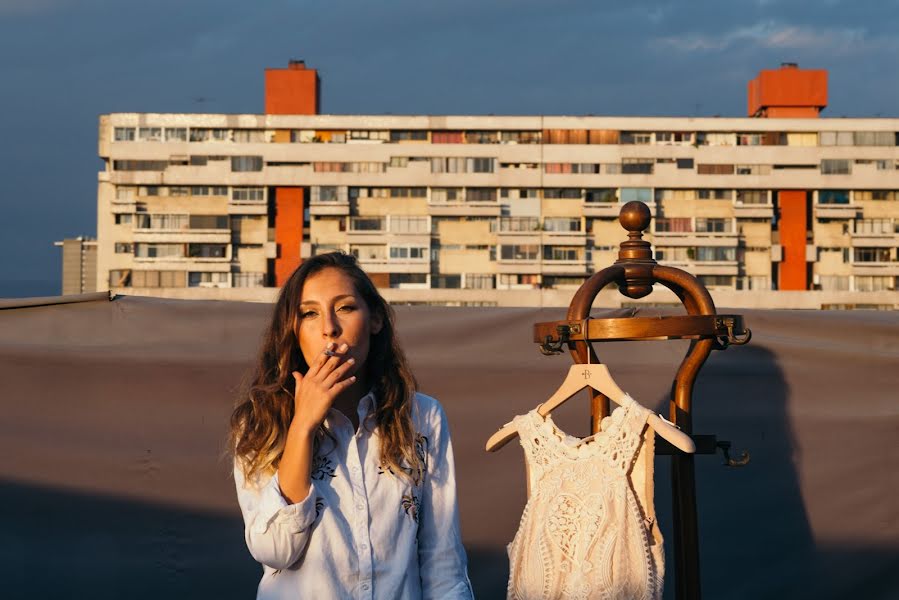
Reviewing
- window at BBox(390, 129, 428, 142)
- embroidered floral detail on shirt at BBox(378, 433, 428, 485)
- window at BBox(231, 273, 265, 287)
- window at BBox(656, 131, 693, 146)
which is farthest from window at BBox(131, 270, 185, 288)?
embroidered floral detail on shirt at BBox(378, 433, 428, 485)

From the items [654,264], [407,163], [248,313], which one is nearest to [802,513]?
[654,264]

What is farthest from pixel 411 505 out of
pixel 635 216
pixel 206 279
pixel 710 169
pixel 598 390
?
pixel 710 169

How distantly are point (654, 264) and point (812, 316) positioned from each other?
1350 millimetres

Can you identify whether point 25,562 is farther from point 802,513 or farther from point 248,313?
point 802,513

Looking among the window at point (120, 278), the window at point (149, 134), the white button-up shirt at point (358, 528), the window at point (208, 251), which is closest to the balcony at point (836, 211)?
the window at point (208, 251)

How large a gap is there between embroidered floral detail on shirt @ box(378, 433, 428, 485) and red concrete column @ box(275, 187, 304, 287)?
58.4 m

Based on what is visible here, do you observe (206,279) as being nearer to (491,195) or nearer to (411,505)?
(491,195)

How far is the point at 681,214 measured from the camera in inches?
2402

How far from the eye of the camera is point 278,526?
1.99m

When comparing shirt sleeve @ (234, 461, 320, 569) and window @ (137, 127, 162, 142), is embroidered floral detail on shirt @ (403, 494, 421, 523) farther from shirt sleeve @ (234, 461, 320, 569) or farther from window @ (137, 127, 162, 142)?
window @ (137, 127, 162, 142)

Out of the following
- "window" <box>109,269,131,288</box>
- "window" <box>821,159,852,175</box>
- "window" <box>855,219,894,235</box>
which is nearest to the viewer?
"window" <box>109,269,131,288</box>

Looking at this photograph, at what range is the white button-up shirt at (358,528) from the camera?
2020mm

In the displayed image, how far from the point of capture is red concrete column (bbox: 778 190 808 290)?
60281 millimetres

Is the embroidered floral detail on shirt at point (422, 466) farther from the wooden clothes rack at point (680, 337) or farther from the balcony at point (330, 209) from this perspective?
the balcony at point (330, 209)
